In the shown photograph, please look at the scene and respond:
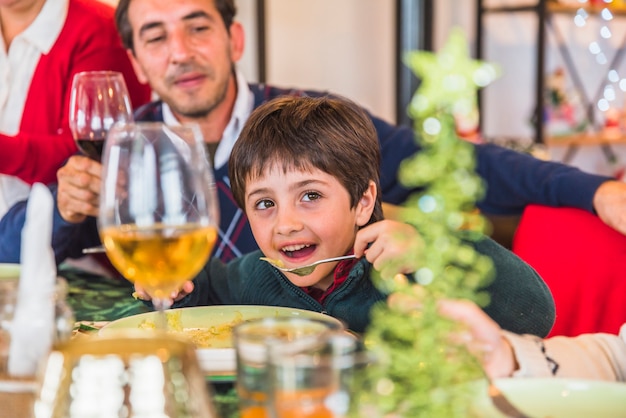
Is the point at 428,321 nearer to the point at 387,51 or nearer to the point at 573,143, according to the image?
the point at 387,51

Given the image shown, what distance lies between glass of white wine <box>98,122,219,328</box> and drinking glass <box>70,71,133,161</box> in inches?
29.1

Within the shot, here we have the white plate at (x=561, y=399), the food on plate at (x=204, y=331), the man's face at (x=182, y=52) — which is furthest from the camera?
the man's face at (x=182, y=52)

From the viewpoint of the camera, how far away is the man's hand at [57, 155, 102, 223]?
1.61 metres

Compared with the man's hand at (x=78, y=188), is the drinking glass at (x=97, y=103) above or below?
above

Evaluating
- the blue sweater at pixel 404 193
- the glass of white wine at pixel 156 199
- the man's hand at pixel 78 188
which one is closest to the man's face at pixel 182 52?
the blue sweater at pixel 404 193

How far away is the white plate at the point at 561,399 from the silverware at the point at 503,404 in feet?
0.18

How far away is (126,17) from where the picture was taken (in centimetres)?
209

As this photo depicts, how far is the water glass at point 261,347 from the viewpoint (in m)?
0.49

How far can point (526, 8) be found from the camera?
4262mm

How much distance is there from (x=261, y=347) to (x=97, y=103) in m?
1.02

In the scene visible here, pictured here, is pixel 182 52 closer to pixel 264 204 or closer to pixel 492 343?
pixel 264 204

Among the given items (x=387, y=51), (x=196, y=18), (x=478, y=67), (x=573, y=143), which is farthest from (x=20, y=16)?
(x=573, y=143)

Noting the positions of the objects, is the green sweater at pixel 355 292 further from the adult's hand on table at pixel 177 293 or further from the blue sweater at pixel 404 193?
the blue sweater at pixel 404 193

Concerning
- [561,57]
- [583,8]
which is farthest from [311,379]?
[561,57]
